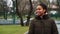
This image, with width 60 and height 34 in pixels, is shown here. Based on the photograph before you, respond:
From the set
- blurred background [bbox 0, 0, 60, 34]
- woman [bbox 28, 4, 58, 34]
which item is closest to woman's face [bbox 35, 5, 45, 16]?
woman [bbox 28, 4, 58, 34]

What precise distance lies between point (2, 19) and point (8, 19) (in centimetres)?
100

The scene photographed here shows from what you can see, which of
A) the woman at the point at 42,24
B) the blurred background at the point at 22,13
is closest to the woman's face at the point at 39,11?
the woman at the point at 42,24

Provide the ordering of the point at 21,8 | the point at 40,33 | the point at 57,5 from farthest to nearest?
the point at 57,5, the point at 21,8, the point at 40,33

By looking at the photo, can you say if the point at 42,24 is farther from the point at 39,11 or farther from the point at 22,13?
the point at 22,13

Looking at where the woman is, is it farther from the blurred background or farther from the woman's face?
the blurred background

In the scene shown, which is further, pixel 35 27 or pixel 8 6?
pixel 8 6

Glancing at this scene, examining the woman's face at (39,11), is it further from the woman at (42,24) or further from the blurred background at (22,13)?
the blurred background at (22,13)

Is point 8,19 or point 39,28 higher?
point 39,28

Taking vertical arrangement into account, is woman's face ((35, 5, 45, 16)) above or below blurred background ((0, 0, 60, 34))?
above

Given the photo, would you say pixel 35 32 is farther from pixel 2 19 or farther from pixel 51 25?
pixel 2 19

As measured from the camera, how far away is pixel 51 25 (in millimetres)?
4820

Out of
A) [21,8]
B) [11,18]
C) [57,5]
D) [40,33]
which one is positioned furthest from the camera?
[57,5]

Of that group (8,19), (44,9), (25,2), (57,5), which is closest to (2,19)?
(8,19)

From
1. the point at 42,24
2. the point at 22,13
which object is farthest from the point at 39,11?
the point at 22,13
